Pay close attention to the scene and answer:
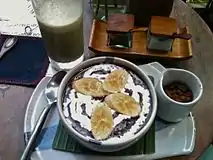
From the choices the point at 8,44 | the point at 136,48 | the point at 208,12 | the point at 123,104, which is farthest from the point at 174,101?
the point at 208,12

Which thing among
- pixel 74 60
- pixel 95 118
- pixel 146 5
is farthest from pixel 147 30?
pixel 95 118

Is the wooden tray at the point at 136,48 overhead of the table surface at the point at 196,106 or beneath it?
overhead

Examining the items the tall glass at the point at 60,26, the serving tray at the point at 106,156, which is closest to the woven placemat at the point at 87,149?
the serving tray at the point at 106,156

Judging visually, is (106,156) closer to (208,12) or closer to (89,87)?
(89,87)

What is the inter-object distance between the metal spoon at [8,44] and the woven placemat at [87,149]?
0.73 ft

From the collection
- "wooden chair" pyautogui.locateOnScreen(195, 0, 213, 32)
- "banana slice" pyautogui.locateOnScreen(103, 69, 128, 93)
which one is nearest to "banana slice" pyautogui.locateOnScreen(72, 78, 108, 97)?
"banana slice" pyautogui.locateOnScreen(103, 69, 128, 93)

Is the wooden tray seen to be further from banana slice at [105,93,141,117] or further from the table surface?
banana slice at [105,93,141,117]

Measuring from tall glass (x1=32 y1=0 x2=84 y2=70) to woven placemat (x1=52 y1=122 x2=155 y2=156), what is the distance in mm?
165

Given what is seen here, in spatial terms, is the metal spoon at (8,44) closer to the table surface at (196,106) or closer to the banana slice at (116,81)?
the table surface at (196,106)

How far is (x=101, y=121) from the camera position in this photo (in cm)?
53

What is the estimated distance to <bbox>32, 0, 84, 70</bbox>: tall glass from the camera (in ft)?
2.07

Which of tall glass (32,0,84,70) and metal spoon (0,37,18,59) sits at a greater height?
tall glass (32,0,84,70)

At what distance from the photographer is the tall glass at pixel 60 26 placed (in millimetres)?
630

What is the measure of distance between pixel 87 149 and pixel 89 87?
0.32 feet
